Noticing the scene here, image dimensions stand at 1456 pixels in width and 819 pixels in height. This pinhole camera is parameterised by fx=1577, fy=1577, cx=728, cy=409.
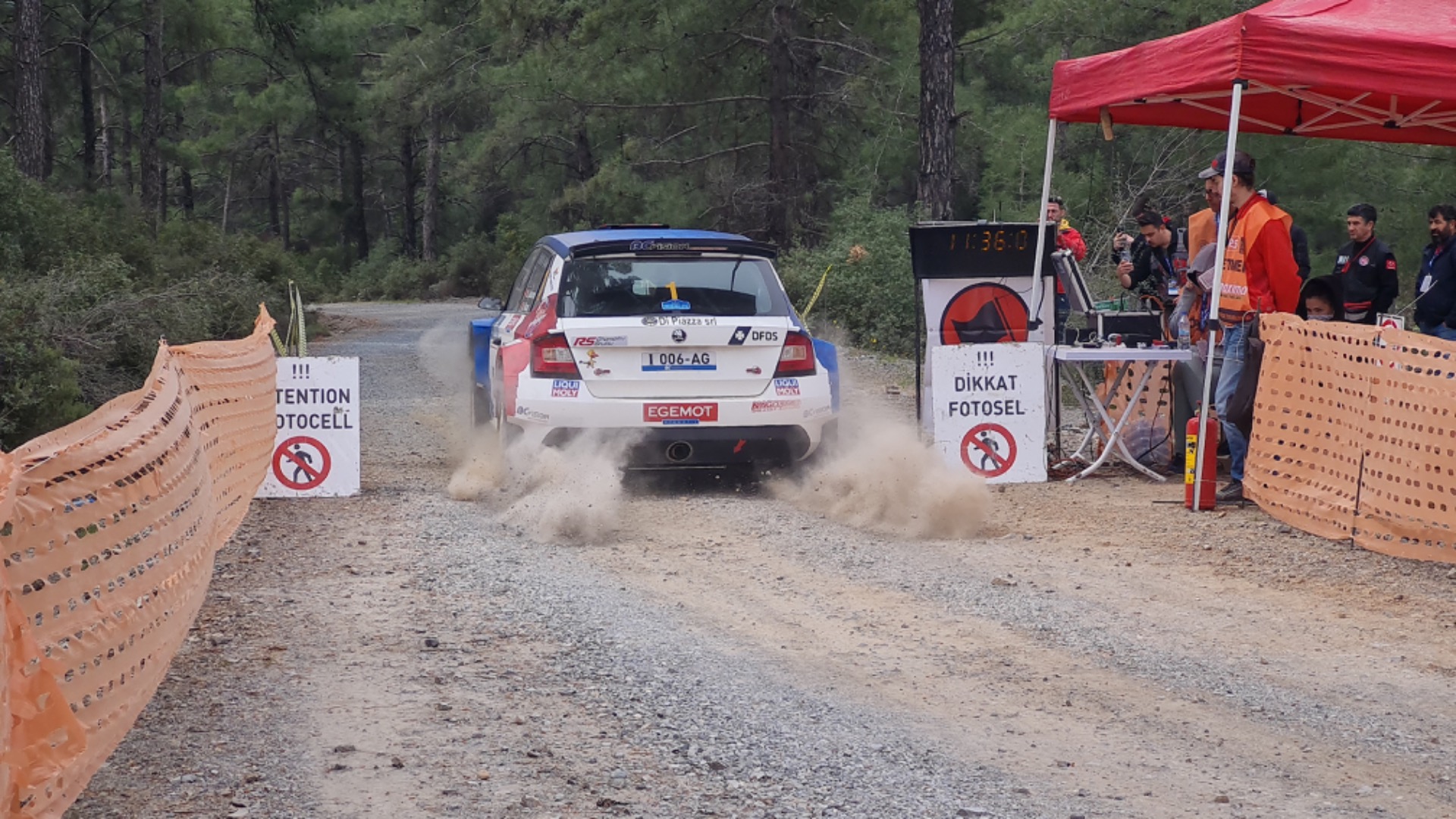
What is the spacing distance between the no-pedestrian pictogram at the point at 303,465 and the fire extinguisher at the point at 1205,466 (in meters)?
5.59

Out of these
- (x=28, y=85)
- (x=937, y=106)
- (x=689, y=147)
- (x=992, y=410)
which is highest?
(x=28, y=85)

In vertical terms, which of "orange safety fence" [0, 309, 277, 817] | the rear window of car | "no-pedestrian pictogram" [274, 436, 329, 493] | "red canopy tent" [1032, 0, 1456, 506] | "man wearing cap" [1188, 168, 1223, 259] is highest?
"red canopy tent" [1032, 0, 1456, 506]

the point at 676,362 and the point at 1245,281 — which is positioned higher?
the point at 1245,281

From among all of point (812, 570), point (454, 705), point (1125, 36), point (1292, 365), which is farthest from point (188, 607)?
point (1125, 36)

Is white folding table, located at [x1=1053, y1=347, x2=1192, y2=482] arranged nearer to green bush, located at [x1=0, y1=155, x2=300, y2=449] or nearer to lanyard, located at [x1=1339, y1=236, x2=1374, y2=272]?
lanyard, located at [x1=1339, y1=236, x2=1374, y2=272]

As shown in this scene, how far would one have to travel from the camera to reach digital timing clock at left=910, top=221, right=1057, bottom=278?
12367 millimetres

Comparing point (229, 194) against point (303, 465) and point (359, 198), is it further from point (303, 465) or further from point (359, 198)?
point (303, 465)

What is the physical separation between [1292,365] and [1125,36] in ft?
60.9

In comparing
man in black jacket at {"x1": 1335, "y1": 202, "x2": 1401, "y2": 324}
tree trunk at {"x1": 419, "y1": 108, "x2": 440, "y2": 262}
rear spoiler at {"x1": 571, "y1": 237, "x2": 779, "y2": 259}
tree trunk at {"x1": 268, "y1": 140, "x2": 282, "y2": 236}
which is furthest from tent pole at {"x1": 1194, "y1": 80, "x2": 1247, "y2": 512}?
tree trunk at {"x1": 268, "y1": 140, "x2": 282, "y2": 236}

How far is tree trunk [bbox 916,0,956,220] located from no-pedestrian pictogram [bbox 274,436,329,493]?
1195 cm

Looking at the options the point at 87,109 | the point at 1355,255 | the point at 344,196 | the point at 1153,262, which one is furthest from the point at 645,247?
the point at 344,196

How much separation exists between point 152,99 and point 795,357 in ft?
99.8

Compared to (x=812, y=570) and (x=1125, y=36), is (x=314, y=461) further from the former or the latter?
(x=1125, y=36)

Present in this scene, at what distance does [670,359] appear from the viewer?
393 inches
